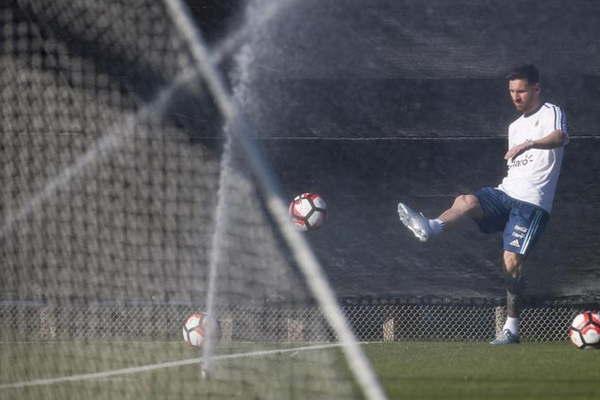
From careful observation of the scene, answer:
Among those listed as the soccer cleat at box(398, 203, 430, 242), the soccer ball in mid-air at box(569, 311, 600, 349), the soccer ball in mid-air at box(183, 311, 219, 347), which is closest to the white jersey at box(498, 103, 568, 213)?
the soccer cleat at box(398, 203, 430, 242)

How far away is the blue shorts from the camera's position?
21.9 feet

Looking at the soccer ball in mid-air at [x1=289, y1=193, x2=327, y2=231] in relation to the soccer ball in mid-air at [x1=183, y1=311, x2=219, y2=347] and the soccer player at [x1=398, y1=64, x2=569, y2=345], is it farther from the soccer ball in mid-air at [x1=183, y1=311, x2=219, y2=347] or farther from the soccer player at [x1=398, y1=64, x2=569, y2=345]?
the soccer ball in mid-air at [x1=183, y1=311, x2=219, y2=347]

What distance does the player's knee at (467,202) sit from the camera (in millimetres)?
6809

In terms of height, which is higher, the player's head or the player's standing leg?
the player's head

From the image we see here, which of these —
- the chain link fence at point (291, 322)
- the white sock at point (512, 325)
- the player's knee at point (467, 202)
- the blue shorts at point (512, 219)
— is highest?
the player's knee at point (467, 202)

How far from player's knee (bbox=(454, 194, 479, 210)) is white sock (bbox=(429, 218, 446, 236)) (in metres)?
0.16

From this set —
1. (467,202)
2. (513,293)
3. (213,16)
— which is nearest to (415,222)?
(467,202)

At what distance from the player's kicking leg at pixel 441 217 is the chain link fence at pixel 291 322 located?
0.67 m

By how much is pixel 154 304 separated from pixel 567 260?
2.60 m

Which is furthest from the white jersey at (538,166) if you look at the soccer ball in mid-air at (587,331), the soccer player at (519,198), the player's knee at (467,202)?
the soccer ball in mid-air at (587,331)

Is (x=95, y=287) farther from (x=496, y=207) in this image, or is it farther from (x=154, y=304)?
(x=496, y=207)

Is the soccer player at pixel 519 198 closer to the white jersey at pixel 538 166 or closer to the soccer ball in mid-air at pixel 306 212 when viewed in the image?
the white jersey at pixel 538 166

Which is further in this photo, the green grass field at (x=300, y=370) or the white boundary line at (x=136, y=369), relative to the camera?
the white boundary line at (x=136, y=369)

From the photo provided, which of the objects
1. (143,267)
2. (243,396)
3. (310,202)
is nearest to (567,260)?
(310,202)
